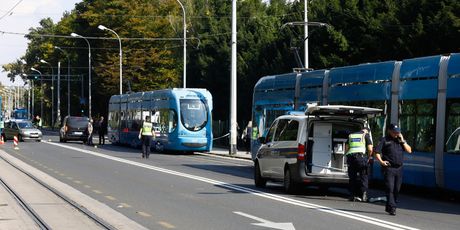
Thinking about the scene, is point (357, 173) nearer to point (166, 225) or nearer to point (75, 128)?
point (166, 225)

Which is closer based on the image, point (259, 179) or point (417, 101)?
point (417, 101)

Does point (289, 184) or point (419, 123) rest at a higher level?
point (419, 123)

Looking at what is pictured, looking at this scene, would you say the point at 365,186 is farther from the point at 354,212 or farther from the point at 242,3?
the point at 242,3

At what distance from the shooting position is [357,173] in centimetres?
1689

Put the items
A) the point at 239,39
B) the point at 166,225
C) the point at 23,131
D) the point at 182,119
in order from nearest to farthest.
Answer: the point at 166,225 < the point at 182,119 < the point at 23,131 < the point at 239,39

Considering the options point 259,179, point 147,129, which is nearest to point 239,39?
point 147,129

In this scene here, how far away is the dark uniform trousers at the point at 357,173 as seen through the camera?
55.0 feet

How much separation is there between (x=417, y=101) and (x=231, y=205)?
18.7 ft

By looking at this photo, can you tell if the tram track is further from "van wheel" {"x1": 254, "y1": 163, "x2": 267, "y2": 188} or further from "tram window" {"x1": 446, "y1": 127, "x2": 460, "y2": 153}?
"tram window" {"x1": 446, "y1": 127, "x2": 460, "y2": 153}

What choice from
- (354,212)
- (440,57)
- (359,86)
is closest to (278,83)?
(359,86)

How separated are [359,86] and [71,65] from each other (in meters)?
76.2

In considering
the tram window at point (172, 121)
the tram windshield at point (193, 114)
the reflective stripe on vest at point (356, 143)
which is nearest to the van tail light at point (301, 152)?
the reflective stripe on vest at point (356, 143)

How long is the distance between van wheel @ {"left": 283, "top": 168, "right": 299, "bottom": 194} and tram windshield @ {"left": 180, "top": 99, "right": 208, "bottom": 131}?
21.6m

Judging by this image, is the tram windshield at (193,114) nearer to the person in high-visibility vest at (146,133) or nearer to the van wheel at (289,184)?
the person in high-visibility vest at (146,133)
